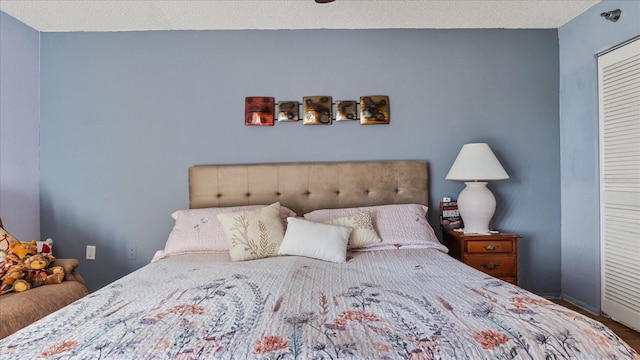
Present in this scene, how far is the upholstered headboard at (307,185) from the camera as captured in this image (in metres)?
2.85

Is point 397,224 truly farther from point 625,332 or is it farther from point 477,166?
point 625,332

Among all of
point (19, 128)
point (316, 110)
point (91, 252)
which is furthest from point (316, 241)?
point (19, 128)

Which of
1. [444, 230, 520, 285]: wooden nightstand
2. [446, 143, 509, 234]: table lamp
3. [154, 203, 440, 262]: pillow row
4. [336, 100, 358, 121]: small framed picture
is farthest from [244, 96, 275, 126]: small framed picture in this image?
[444, 230, 520, 285]: wooden nightstand

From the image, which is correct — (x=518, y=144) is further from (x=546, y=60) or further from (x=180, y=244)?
(x=180, y=244)

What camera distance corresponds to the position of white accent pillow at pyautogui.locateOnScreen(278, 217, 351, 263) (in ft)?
6.99

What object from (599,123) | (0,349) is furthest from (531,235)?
(0,349)

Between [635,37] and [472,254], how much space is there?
5.57ft

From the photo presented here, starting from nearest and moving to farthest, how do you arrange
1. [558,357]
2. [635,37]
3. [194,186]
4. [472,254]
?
[558,357]
[635,37]
[472,254]
[194,186]

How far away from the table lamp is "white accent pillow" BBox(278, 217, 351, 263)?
3.27 ft

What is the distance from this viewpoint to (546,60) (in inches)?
118

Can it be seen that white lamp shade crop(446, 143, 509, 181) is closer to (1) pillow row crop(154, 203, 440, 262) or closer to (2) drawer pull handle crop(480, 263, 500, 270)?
(1) pillow row crop(154, 203, 440, 262)

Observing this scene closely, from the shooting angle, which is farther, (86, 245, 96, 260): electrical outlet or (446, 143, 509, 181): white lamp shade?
(86, 245, 96, 260): electrical outlet

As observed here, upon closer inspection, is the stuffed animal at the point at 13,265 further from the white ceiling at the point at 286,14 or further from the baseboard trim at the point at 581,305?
the baseboard trim at the point at 581,305

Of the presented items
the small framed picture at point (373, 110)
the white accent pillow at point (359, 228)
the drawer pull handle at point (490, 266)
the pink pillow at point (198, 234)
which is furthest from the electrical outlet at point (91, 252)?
the drawer pull handle at point (490, 266)
